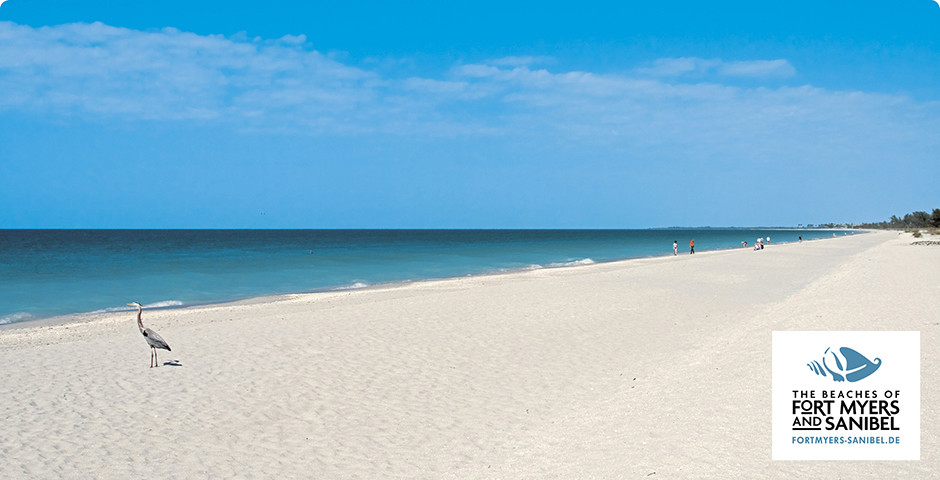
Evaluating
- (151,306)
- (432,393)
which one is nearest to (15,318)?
(151,306)

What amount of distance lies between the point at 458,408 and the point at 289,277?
2591 cm

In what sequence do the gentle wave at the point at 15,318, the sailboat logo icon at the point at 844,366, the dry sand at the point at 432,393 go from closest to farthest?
1. the dry sand at the point at 432,393
2. the sailboat logo icon at the point at 844,366
3. the gentle wave at the point at 15,318

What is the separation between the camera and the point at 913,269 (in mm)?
22406

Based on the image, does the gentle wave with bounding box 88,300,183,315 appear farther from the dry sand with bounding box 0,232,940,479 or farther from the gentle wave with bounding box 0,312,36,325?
the dry sand with bounding box 0,232,940,479

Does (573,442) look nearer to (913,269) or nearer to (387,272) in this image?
(913,269)

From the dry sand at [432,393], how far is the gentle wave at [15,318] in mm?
2498

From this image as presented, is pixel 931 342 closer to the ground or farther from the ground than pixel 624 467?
farther from the ground

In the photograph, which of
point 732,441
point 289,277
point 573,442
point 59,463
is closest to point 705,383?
point 732,441

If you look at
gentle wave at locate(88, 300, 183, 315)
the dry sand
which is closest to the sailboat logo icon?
the dry sand

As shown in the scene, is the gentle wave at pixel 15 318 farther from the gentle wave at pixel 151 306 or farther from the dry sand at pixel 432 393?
the dry sand at pixel 432 393

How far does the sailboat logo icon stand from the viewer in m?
5.97

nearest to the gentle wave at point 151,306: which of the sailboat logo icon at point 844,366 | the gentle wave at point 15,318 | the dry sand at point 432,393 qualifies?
the gentle wave at point 15,318

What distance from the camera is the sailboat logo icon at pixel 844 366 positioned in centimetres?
597

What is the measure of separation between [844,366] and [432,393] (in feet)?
16.1
